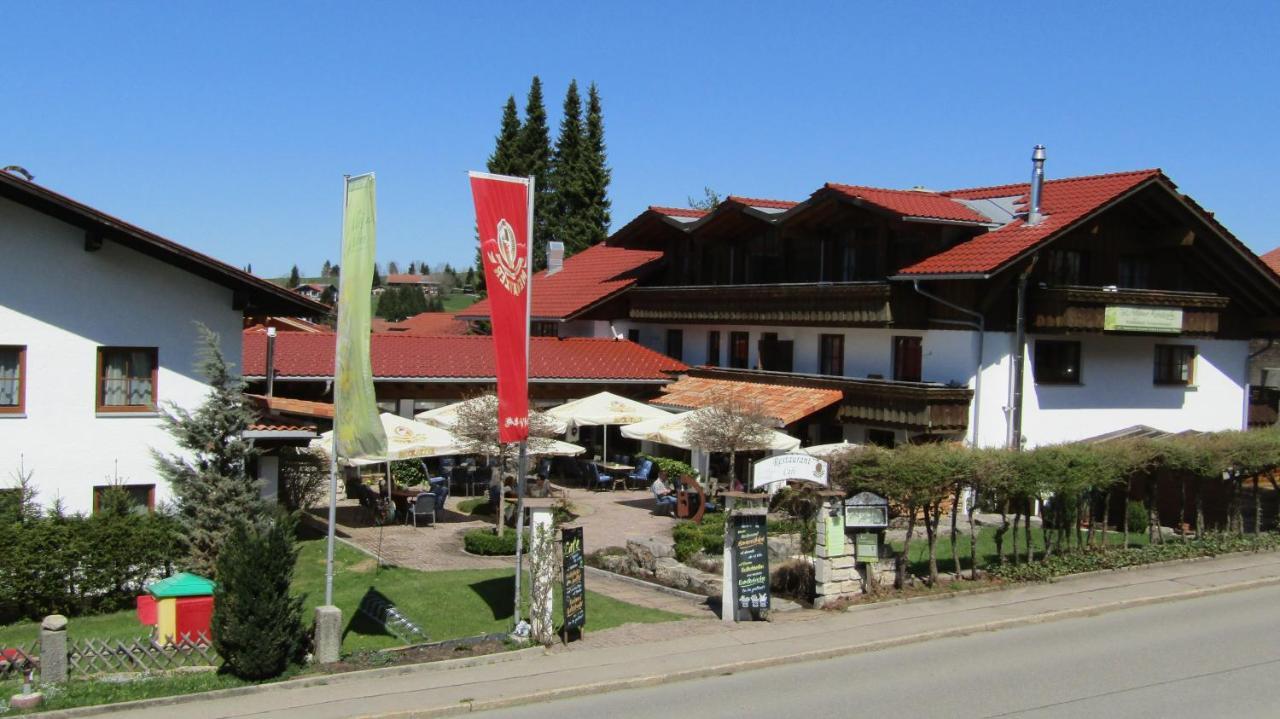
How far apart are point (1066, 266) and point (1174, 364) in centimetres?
547

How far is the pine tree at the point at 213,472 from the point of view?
1834 cm

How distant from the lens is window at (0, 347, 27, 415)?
2031 cm

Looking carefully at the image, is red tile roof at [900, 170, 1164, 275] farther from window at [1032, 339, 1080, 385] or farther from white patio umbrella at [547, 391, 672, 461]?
white patio umbrella at [547, 391, 672, 461]

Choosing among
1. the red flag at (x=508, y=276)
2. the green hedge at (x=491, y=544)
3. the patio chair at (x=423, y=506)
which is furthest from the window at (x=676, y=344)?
the red flag at (x=508, y=276)

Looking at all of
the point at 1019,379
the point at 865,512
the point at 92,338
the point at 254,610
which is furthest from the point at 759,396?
the point at 254,610

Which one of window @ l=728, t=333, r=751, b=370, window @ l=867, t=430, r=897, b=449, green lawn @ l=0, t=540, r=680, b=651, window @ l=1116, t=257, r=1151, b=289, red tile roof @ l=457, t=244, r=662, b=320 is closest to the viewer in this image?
green lawn @ l=0, t=540, r=680, b=651

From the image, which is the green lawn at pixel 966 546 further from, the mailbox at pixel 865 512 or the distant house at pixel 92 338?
the distant house at pixel 92 338

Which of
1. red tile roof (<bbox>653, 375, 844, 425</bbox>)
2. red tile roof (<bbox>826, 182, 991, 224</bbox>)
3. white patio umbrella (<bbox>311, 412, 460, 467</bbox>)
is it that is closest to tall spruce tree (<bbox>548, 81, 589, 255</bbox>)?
red tile roof (<bbox>653, 375, 844, 425</bbox>)

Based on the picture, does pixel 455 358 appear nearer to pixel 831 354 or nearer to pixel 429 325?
pixel 831 354

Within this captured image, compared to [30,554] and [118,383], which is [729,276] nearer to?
[118,383]

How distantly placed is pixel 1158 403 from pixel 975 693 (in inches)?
868

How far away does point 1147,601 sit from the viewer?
60.3ft

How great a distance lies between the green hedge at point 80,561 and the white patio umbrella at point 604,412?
14.0 meters

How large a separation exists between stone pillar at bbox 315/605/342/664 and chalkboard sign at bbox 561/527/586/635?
9.59 ft
